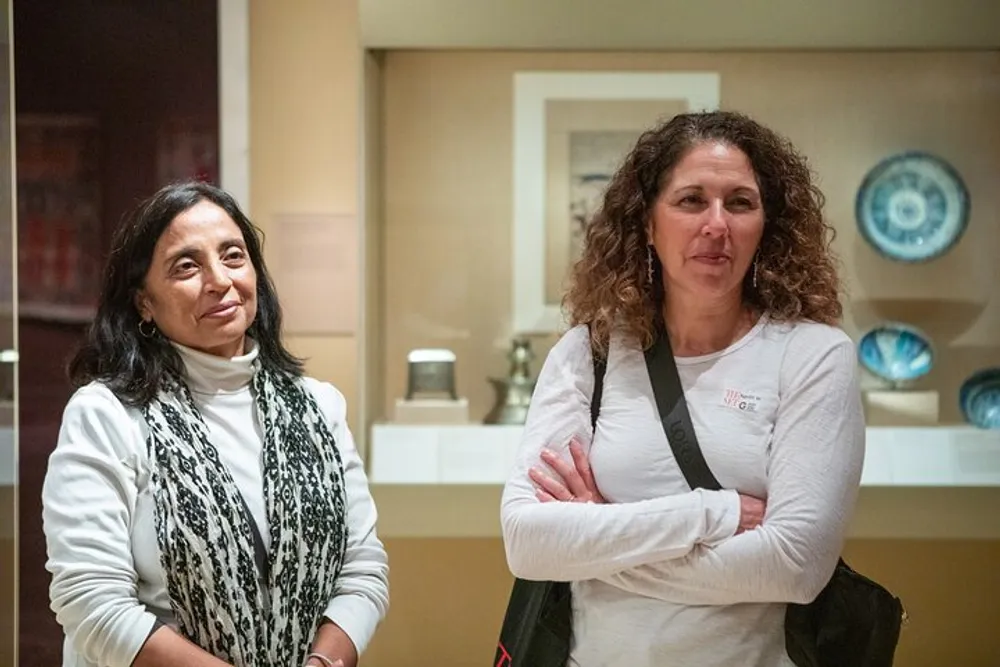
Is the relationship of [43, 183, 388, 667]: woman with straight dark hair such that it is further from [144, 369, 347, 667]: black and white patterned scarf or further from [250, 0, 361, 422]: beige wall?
[250, 0, 361, 422]: beige wall

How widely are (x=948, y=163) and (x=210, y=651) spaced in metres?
2.93

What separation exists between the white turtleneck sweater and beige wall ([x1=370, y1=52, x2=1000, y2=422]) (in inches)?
69.6

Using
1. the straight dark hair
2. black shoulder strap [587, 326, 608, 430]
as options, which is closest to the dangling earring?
black shoulder strap [587, 326, 608, 430]

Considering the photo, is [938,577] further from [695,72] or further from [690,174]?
[690,174]

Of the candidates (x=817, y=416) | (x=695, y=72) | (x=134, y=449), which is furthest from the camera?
(x=695, y=72)

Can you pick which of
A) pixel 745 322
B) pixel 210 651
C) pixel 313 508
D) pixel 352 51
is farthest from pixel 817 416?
pixel 352 51

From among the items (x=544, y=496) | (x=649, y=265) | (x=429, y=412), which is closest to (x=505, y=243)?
(x=429, y=412)

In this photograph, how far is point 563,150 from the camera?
158 inches

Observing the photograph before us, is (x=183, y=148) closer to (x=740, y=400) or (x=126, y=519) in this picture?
(x=126, y=519)

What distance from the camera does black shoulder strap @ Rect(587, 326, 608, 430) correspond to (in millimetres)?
2080


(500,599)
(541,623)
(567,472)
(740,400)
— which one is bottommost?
(500,599)

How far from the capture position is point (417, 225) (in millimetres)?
4070

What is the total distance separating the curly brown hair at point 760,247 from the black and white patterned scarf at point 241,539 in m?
0.55

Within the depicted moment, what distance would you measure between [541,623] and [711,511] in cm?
35
